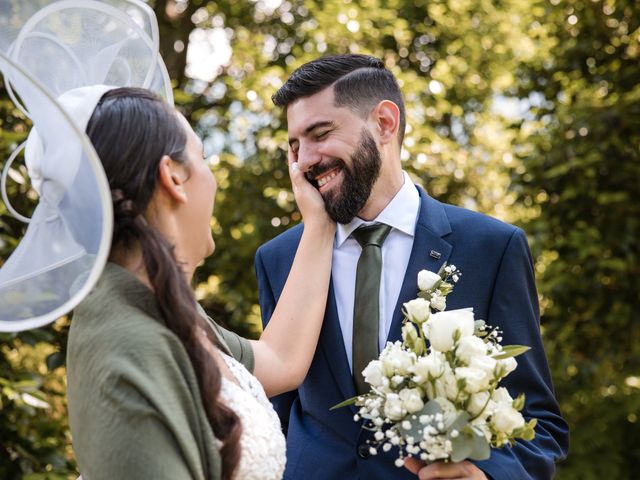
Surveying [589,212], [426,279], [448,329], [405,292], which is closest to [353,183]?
[405,292]

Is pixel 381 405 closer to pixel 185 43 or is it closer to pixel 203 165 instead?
pixel 203 165

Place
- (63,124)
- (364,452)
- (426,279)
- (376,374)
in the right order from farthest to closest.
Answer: (364,452) → (426,279) → (376,374) → (63,124)

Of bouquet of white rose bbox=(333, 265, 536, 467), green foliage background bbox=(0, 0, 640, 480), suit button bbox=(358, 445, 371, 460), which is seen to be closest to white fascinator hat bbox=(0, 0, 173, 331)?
bouquet of white rose bbox=(333, 265, 536, 467)

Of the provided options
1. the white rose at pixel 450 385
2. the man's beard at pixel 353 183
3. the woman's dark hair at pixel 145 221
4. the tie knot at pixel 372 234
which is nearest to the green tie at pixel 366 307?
the tie knot at pixel 372 234

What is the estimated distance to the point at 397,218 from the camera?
2.77 m

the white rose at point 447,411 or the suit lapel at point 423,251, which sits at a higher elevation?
the white rose at point 447,411

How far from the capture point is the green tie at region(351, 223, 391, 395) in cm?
255

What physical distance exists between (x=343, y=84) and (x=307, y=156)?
28 cm

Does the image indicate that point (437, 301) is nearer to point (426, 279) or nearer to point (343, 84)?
point (426, 279)

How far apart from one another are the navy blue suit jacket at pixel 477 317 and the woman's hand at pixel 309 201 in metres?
0.24

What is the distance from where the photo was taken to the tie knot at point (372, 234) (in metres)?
2.70

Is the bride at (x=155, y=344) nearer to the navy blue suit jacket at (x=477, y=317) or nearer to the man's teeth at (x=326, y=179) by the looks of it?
the navy blue suit jacket at (x=477, y=317)

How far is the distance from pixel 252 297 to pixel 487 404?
4010 mm

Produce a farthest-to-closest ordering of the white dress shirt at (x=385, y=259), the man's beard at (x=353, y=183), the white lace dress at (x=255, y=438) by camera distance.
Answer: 1. the man's beard at (x=353, y=183)
2. the white dress shirt at (x=385, y=259)
3. the white lace dress at (x=255, y=438)
